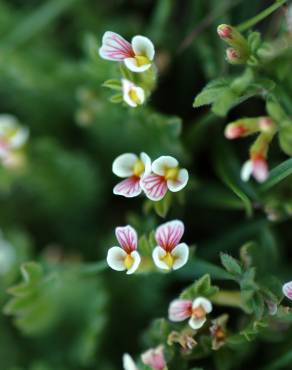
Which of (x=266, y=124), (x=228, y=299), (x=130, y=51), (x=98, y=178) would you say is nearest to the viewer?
(x=266, y=124)

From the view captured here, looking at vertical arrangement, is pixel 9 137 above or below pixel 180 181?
above

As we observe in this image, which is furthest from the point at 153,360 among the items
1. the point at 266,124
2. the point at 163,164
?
the point at 266,124

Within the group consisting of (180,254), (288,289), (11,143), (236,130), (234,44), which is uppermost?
(11,143)

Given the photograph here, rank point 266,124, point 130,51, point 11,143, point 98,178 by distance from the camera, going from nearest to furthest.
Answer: point 266,124
point 130,51
point 11,143
point 98,178

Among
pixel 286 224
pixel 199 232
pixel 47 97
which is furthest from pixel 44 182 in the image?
pixel 286 224

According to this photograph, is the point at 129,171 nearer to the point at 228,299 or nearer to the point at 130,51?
the point at 130,51

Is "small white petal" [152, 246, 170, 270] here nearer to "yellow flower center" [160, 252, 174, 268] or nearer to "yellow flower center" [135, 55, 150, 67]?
"yellow flower center" [160, 252, 174, 268]
